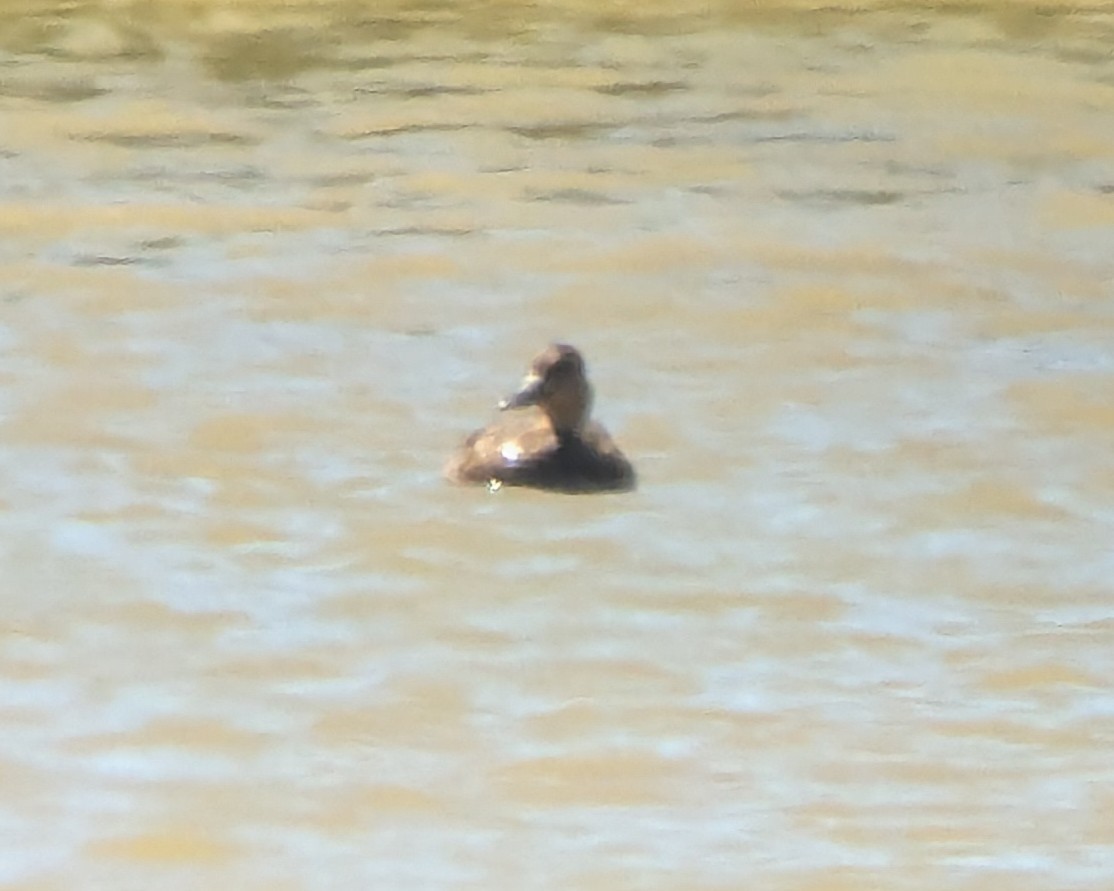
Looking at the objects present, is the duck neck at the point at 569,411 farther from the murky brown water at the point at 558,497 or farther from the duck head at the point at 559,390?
the murky brown water at the point at 558,497

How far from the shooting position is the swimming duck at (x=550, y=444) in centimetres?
670

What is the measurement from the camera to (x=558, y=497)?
671 centimetres

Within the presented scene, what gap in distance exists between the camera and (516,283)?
27.6ft

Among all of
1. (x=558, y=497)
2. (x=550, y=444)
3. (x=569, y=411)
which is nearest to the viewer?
(x=558, y=497)

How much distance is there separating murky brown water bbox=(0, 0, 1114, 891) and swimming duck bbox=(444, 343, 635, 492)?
9 cm

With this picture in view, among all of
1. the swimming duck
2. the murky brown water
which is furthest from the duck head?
the murky brown water

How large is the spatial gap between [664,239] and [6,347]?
2.08m

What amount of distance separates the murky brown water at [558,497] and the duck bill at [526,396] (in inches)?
7.4

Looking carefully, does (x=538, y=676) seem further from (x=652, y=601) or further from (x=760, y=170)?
(x=760, y=170)

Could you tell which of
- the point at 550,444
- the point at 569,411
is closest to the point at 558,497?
the point at 550,444

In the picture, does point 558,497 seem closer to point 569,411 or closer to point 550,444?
point 550,444

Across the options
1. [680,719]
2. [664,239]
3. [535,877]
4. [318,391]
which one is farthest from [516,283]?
[535,877]

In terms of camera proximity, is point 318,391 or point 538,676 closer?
point 538,676

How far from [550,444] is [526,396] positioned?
236 mm
